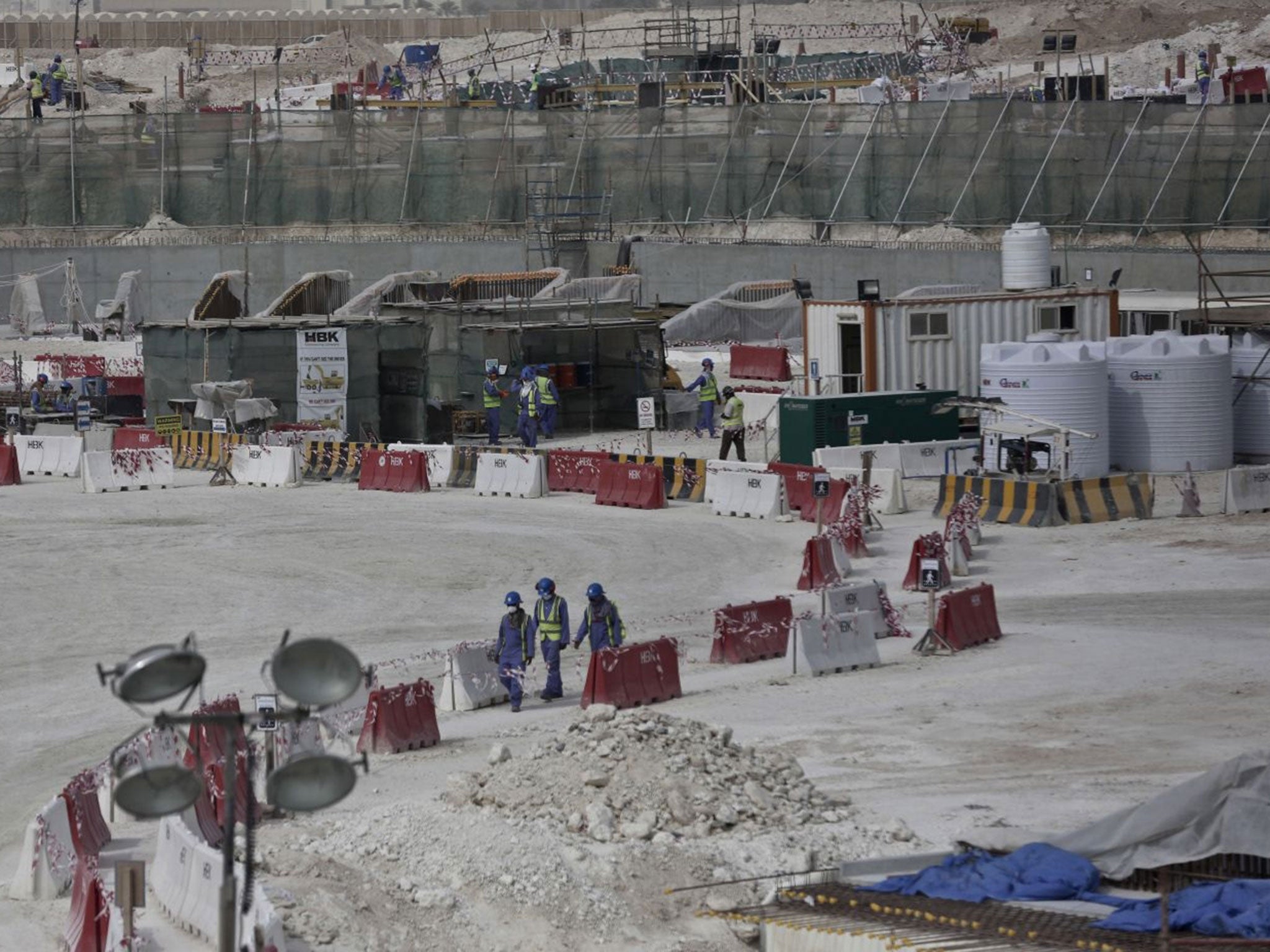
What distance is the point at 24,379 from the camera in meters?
46.9

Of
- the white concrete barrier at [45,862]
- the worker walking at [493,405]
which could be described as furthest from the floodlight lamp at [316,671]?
the worker walking at [493,405]

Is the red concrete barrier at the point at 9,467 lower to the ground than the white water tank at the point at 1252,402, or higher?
lower

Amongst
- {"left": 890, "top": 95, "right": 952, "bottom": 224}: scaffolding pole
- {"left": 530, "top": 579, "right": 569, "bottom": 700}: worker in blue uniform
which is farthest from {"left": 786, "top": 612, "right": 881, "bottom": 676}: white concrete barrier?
{"left": 890, "top": 95, "right": 952, "bottom": 224}: scaffolding pole

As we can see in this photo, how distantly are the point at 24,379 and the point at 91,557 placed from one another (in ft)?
69.2

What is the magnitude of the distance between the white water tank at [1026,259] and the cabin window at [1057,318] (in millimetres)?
2386

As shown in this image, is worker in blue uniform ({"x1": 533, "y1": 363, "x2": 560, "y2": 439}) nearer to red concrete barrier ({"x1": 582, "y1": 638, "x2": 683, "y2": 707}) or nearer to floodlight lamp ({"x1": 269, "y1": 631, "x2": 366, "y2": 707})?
red concrete barrier ({"x1": 582, "y1": 638, "x2": 683, "y2": 707})

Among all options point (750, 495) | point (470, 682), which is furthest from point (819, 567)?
point (470, 682)

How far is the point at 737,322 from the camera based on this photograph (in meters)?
49.9

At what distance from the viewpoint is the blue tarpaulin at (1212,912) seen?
11906mm

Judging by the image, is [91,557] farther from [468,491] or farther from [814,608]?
[814,608]

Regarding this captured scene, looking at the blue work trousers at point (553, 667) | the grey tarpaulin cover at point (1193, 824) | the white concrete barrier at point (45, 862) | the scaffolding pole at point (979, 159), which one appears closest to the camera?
the grey tarpaulin cover at point (1193, 824)

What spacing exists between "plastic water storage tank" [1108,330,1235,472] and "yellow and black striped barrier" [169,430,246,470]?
1468cm

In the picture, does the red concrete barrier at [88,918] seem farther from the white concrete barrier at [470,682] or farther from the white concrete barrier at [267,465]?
the white concrete barrier at [267,465]

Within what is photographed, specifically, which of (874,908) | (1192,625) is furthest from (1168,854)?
(1192,625)
